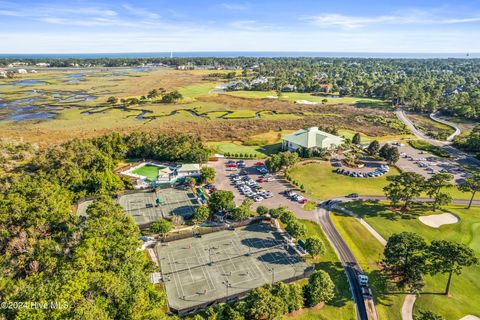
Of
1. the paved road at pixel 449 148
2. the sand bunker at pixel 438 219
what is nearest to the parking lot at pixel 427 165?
the paved road at pixel 449 148

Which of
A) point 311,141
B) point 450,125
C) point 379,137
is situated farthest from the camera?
point 450,125

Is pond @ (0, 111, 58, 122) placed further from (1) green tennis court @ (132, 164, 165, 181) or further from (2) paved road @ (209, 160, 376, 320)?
(2) paved road @ (209, 160, 376, 320)

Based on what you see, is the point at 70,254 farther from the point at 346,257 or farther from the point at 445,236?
the point at 445,236

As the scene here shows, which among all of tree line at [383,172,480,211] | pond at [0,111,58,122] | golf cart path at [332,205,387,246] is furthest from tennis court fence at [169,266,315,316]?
Result: pond at [0,111,58,122]

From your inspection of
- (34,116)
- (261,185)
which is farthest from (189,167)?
(34,116)

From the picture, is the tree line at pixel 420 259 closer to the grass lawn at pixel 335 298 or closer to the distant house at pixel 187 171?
the grass lawn at pixel 335 298
